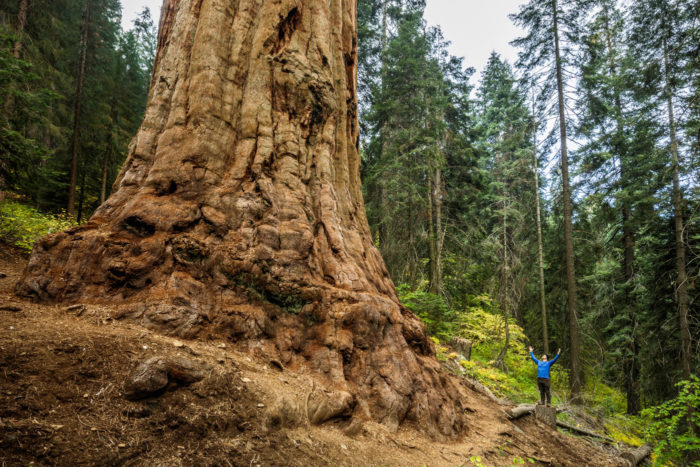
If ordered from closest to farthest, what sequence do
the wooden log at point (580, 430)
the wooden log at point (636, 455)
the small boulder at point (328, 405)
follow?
the small boulder at point (328, 405) → the wooden log at point (636, 455) → the wooden log at point (580, 430)

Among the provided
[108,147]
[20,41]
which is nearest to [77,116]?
[108,147]

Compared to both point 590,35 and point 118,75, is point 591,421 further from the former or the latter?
point 118,75

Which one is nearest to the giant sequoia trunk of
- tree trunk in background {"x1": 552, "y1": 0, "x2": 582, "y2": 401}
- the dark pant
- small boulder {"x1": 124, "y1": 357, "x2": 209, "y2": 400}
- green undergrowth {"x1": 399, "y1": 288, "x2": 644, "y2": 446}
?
small boulder {"x1": 124, "y1": 357, "x2": 209, "y2": 400}

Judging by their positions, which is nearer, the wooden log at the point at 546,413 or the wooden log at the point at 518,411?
the wooden log at the point at 518,411

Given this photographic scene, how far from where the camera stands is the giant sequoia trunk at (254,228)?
3.88 metres

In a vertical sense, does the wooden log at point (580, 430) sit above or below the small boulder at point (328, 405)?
below

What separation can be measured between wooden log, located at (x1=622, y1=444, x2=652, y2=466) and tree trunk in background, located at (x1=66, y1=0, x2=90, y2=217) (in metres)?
21.3

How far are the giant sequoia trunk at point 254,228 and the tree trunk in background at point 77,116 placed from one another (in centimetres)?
1448

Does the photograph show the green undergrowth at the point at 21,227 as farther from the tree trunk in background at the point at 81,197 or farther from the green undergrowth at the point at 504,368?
the tree trunk in background at the point at 81,197

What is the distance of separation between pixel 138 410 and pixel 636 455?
33.5ft

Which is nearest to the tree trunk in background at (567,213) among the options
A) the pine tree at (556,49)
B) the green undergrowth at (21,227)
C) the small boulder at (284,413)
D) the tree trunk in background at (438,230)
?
the pine tree at (556,49)

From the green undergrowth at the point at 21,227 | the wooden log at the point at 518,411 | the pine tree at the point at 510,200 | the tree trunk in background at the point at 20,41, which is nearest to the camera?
the wooden log at the point at 518,411

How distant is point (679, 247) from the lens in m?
10.7

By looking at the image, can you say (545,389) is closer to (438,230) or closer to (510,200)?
(438,230)
